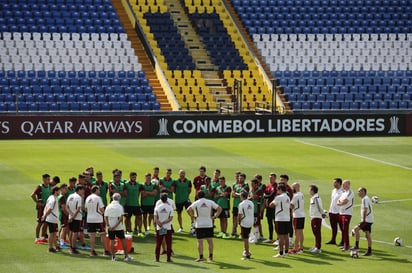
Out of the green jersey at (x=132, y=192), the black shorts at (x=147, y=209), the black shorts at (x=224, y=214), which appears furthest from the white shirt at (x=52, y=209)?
the black shorts at (x=224, y=214)

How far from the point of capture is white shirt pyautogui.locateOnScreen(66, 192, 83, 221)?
2378 cm

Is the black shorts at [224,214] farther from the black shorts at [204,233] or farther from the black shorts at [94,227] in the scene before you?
the black shorts at [94,227]

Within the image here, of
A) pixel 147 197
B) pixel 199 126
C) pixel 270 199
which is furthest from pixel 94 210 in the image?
pixel 199 126

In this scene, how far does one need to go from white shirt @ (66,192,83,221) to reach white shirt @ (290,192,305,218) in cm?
560

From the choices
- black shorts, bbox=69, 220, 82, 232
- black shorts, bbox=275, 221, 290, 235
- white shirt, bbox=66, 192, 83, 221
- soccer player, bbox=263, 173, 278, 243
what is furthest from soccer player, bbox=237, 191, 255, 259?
black shorts, bbox=69, 220, 82, 232

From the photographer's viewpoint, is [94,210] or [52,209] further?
[52,209]

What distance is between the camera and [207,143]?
4966cm

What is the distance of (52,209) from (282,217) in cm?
601

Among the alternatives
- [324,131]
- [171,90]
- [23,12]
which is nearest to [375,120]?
[324,131]

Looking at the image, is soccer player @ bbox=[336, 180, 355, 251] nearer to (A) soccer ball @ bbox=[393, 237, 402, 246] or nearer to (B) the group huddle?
(B) the group huddle

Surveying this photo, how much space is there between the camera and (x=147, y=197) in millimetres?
26484

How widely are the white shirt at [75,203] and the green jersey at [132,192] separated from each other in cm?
249

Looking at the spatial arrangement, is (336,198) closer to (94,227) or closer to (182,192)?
(182,192)

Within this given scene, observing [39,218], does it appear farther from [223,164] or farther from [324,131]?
[324,131]
